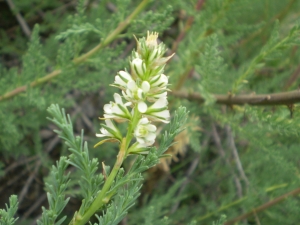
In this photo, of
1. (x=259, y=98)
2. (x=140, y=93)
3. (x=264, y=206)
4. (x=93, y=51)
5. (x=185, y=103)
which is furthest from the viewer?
(x=185, y=103)

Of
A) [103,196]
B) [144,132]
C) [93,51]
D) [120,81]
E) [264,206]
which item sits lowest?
[264,206]

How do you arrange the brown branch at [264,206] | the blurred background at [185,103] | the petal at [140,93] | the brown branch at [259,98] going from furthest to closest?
the brown branch at [264,206] → the blurred background at [185,103] → the brown branch at [259,98] → the petal at [140,93]

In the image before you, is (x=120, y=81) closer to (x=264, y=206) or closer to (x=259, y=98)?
(x=259, y=98)

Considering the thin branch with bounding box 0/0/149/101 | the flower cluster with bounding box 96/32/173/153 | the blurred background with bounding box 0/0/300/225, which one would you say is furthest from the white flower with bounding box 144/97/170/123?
the thin branch with bounding box 0/0/149/101

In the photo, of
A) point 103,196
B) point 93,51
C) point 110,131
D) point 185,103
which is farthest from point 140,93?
point 185,103

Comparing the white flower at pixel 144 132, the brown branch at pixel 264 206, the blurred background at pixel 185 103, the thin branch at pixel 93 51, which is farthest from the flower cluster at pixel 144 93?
the brown branch at pixel 264 206

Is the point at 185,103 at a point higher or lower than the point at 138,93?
lower

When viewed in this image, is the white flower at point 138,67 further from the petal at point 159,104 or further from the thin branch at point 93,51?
the thin branch at point 93,51
